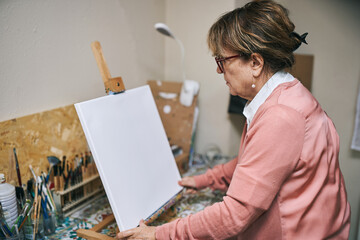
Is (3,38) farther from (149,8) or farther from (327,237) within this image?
(327,237)

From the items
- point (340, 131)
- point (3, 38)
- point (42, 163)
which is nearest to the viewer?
point (3, 38)

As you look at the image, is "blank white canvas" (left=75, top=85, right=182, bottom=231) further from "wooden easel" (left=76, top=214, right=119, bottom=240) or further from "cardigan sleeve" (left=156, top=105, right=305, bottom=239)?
"cardigan sleeve" (left=156, top=105, right=305, bottom=239)

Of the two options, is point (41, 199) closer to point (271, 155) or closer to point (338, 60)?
point (271, 155)

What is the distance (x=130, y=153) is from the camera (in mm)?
964

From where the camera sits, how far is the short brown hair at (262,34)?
77 cm

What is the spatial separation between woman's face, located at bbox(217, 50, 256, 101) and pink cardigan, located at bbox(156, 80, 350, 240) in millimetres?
90

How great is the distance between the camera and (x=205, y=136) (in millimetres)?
1739

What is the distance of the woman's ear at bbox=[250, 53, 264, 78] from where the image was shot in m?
0.79

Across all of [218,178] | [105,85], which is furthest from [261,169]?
[105,85]

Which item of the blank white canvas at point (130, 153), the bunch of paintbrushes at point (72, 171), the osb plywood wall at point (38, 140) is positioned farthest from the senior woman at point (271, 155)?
the osb plywood wall at point (38, 140)

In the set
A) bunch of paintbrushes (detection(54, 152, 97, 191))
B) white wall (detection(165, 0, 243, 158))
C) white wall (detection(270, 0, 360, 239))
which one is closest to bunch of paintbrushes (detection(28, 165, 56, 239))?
bunch of paintbrushes (detection(54, 152, 97, 191))

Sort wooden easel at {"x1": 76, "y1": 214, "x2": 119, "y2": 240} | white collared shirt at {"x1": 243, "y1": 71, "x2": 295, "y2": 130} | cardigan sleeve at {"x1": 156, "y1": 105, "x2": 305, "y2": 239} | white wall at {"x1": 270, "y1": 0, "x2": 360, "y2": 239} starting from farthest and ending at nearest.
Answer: white wall at {"x1": 270, "y1": 0, "x2": 360, "y2": 239}
wooden easel at {"x1": 76, "y1": 214, "x2": 119, "y2": 240}
white collared shirt at {"x1": 243, "y1": 71, "x2": 295, "y2": 130}
cardigan sleeve at {"x1": 156, "y1": 105, "x2": 305, "y2": 239}

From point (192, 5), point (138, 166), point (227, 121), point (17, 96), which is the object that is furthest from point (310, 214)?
point (192, 5)

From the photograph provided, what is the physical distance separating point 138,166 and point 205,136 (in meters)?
0.82
